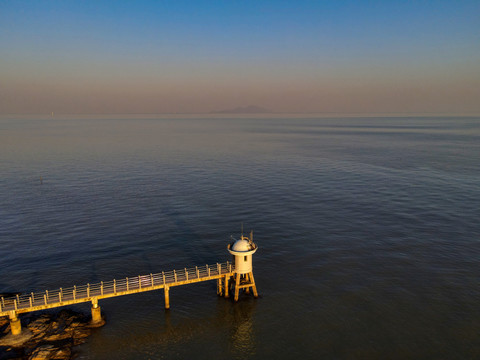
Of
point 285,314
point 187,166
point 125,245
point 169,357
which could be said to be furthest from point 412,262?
point 187,166

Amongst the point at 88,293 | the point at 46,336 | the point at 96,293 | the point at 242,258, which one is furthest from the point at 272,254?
the point at 46,336

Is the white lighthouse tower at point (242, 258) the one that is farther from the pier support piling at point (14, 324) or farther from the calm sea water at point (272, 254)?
the pier support piling at point (14, 324)

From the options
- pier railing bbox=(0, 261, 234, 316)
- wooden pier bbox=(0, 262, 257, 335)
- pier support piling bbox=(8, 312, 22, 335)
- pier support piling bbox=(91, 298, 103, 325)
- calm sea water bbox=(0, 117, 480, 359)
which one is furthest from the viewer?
pier support piling bbox=(91, 298, 103, 325)

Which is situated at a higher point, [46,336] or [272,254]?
[46,336]

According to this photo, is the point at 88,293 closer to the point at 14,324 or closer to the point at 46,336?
the point at 46,336

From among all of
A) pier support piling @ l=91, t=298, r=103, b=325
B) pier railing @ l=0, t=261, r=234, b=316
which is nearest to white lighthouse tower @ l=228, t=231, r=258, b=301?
pier railing @ l=0, t=261, r=234, b=316

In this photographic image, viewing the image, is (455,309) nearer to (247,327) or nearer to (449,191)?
(247,327)

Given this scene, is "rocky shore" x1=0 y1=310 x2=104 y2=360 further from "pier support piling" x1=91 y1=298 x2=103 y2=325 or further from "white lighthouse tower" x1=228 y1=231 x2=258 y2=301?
"white lighthouse tower" x1=228 y1=231 x2=258 y2=301

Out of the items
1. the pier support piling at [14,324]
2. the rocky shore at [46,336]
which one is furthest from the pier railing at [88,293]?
the rocky shore at [46,336]
